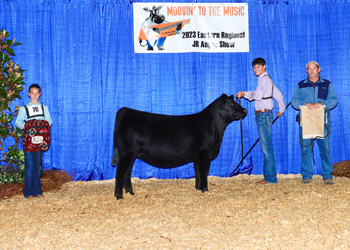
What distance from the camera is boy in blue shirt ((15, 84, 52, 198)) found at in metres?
4.36

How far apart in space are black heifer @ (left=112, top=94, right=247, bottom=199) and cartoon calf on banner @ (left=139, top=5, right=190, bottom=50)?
1.58m

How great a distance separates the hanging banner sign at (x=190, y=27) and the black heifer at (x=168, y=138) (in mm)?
1399

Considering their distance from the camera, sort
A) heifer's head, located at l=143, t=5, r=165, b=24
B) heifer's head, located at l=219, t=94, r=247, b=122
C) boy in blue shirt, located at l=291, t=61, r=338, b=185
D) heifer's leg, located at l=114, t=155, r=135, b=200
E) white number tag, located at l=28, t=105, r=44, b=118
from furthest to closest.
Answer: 1. heifer's head, located at l=143, t=5, r=165, b=24
2. boy in blue shirt, located at l=291, t=61, r=338, b=185
3. heifer's head, located at l=219, t=94, r=247, b=122
4. white number tag, located at l=28, t=105, r=44, b=118
5. heifer's leg, located at l=114, t=155, r=135, b=200

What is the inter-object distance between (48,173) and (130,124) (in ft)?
5.87

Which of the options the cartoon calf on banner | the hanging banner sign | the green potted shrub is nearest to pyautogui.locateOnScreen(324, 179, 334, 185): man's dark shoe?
the hanging banner sign

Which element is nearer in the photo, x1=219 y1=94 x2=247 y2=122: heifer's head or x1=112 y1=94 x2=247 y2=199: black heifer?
x1=112 y1=94 x2=247 y2=199: black heifer

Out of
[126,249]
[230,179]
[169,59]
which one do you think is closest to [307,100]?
[230,179]

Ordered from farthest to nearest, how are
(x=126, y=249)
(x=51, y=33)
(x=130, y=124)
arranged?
(x=51, y=33) → (x=130, y=124) → (x=126, y=249)

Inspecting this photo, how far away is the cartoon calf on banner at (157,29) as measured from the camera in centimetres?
546

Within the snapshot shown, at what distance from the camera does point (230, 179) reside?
5.54 metres

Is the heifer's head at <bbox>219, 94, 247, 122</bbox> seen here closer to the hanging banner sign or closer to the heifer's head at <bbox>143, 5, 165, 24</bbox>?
the hanging banner sign

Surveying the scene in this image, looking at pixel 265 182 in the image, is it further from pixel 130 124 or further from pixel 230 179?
pixel 130 124

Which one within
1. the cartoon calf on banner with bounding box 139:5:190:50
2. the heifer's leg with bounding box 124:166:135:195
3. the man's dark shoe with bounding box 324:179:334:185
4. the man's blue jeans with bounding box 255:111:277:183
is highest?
the cartoon calf on banner with bounding box 139:5:190:50

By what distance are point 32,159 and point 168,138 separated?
1.77m
